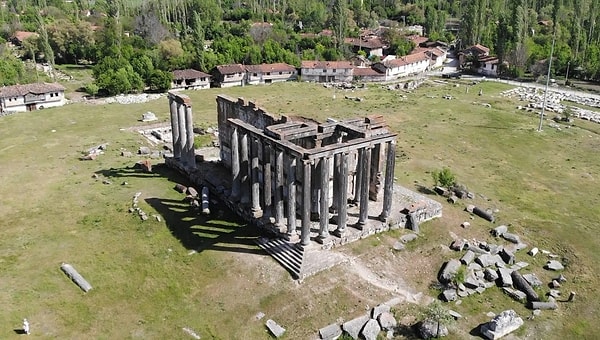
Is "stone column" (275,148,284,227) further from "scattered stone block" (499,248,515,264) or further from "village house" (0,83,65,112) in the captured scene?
"village house" (0,83,65,112)

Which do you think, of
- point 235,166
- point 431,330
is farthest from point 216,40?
point 431,330

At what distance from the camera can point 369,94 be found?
347 feet

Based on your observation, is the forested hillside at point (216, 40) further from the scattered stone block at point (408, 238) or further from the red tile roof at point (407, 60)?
the scattered stone block at point (408, 238)

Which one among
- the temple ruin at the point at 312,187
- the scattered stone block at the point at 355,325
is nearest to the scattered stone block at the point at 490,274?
the temple ruin at the point at 312,187

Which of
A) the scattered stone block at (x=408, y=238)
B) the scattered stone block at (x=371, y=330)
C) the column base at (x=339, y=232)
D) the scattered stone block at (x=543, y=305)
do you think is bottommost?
the scattered stone block at (x=543, y=305)

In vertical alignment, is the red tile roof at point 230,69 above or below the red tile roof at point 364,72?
above

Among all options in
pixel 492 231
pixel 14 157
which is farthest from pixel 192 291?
pixel 14 157

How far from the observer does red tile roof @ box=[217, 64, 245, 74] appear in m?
114

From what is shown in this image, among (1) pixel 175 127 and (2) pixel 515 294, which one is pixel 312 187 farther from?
(1) pixel 175 127

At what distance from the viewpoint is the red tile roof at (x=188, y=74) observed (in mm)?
109869

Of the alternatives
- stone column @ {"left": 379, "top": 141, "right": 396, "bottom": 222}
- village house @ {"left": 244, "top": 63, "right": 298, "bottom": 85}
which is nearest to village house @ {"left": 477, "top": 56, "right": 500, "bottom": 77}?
village house @ {"left": 244, "top": 63, "right": 298, "bottom": 85}

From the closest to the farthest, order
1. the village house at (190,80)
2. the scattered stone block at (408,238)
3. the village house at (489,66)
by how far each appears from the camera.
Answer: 1. the scattered stone block at (408,238)
2. the village house at (190,80)
3. the village house at (489,66)

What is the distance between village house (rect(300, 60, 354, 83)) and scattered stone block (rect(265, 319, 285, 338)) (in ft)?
307

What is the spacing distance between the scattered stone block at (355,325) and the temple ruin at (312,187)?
19.1 ft
